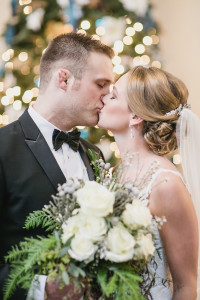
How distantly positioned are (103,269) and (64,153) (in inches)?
35.9

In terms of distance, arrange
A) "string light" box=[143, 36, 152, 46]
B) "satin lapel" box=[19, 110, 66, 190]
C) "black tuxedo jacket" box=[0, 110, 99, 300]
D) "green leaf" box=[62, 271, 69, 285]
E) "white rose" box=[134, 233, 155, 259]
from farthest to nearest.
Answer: "string light" box=[143, 36, 152, 46] < "satin lapel" box=[19, 110, 66, 190] < "black tuxedo jacket" box=[0, 110, 99, 300] < "white rose" box=[134, 233, 155, 259] < "green leaf" box=[62, 271, 69, 285]

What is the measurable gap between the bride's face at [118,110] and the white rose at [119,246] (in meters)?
0.95

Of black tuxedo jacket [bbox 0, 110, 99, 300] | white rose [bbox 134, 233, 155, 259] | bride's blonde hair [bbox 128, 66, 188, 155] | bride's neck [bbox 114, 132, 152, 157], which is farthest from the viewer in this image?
bride's neck [bbox 114, 132, 152, 157]

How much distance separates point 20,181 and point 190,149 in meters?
1.01

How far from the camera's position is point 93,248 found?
1418mm

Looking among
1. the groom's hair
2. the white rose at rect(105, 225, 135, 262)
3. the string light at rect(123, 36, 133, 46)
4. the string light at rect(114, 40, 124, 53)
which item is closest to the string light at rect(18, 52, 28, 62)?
the string light at rect(114, 40, 124, 53)

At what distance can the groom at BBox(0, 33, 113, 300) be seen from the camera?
6.19ft

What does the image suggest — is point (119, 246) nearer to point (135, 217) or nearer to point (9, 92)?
point (135, 217)

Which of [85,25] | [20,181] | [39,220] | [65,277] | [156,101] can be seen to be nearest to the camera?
[65,277]

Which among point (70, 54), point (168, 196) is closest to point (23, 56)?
point (70, 54)

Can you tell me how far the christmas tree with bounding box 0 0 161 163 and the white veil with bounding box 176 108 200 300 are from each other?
4.82 feet

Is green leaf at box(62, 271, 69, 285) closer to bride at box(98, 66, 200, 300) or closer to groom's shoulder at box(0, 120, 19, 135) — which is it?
bride at box(98, 66, 200, 300)

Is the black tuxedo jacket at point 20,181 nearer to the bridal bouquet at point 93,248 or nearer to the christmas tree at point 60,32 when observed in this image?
the bridal bouquet at point 93,248

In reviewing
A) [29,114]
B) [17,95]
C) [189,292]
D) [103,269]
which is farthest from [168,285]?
[17,95]
